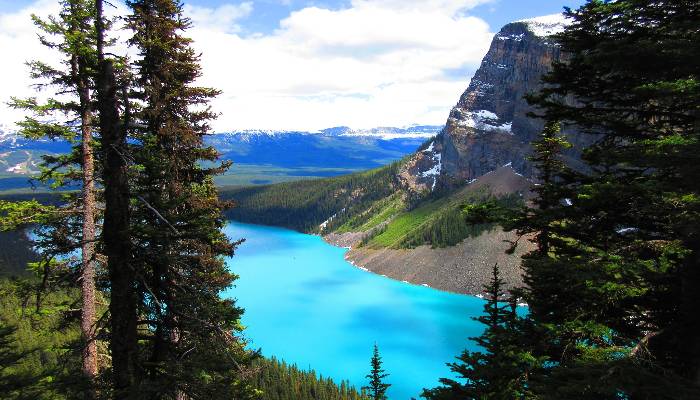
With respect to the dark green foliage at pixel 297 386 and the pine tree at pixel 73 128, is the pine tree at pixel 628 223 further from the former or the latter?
the dark green foliage at pixel 297 386

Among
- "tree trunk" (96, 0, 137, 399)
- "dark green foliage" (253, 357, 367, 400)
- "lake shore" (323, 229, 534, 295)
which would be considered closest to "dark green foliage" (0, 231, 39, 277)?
"dark green foliage" (253, 357, 367, 400)

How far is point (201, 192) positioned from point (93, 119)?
4132mm

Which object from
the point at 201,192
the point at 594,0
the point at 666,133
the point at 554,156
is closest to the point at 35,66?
the point at 201,192

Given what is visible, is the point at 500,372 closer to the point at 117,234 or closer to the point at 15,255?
the point at 117,234

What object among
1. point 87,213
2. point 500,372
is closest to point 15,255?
point 87,213

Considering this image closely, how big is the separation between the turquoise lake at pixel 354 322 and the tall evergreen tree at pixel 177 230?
56.6 m

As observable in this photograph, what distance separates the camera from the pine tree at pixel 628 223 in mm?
5645

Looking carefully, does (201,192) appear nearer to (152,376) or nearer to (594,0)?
(152,376)

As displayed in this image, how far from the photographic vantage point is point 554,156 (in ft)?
56.0

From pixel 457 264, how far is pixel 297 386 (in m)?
83.5

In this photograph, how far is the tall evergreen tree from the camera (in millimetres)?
7008

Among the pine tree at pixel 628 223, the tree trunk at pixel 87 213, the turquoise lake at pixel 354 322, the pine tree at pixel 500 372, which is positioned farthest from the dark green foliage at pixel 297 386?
the pine tree at pixel 628 223

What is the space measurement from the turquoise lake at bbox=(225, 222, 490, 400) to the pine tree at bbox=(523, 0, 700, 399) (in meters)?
59.8

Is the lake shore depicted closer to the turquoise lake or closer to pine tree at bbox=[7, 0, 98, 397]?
the turquoise lake
